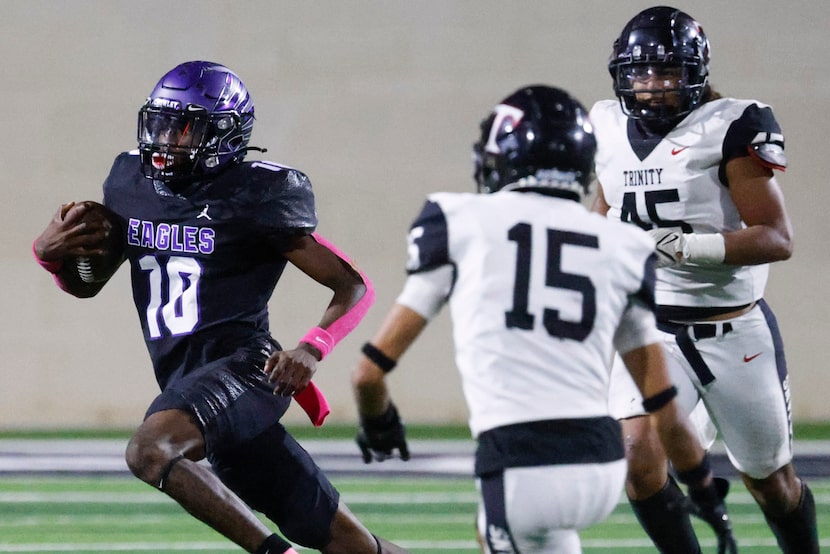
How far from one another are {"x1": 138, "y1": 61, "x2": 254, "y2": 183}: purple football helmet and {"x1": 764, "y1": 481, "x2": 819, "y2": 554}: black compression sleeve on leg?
6.07ft

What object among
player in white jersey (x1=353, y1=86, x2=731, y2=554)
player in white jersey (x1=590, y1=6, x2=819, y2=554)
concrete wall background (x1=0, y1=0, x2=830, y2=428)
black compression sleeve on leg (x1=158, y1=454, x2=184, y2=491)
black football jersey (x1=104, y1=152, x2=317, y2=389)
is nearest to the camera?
player in white jersey (x1=353, y1=86, x2=731, y2=554)

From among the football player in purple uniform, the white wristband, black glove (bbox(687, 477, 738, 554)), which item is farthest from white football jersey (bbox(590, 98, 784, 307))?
the football player in purple uniform

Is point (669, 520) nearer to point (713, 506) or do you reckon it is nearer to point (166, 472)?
point (713, 506)

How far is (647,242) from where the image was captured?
2.46 metres

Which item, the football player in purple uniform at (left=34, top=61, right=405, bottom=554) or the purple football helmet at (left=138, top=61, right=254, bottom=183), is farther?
the purple football helmet at (left=138, top=61, right=254, bottom=183)

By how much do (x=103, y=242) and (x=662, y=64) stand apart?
1.58m

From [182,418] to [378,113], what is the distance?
4.54m

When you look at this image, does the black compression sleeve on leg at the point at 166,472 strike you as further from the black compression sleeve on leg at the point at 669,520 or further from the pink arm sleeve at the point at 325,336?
the black compression sleeve on leg at the point at 669,520

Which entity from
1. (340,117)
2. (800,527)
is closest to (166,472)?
(800,527)

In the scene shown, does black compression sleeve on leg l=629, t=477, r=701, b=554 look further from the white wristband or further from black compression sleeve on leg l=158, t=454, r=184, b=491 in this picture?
black compression sleeve on leg l=158, t=454, r=184, b=491

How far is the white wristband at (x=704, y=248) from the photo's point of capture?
3.41 m

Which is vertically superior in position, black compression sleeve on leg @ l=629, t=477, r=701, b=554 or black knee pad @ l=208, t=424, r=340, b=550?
black knee pad @ l=208, t=424, r=340, b=550

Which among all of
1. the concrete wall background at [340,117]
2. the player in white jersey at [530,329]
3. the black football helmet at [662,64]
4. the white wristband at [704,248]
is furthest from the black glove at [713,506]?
the concrete wall background at [340,117]

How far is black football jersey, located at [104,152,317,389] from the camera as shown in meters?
3.31
